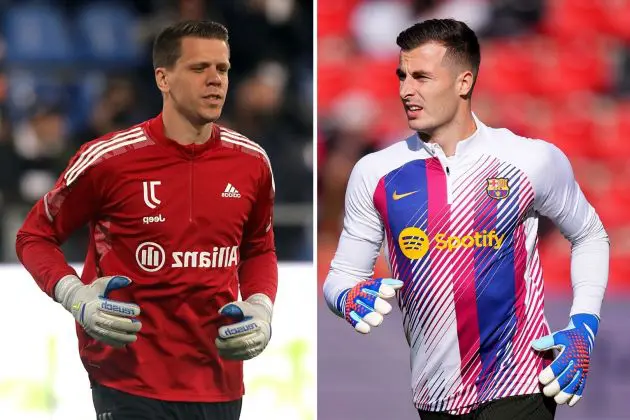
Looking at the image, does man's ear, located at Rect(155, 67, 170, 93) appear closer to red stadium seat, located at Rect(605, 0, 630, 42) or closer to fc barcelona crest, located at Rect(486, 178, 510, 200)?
fc barcelona crest, located at Rect(486, 178, 510, 200)

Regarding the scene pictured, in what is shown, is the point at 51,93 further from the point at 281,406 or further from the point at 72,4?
the point at 281,406

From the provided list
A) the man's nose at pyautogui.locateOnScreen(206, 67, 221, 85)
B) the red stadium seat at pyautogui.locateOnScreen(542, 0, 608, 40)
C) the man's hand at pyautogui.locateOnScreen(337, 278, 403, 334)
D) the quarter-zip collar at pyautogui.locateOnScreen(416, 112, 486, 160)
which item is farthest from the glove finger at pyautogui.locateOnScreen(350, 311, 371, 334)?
the red stadium seat at pyautogui.locateOnScreen(542, 0, 608, 40)

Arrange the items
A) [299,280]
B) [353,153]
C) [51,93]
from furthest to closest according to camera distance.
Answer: [353,153], [51,93], [299,280]

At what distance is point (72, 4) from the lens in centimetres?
1034

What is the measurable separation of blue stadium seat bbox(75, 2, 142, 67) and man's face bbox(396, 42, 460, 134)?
6.20 meters

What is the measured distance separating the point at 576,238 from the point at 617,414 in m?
3.54

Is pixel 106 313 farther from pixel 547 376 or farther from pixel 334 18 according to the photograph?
pixel 334 18

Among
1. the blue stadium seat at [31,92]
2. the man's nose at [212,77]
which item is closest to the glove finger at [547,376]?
the man's nose at [212,77]

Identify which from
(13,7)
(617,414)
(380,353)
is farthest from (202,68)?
(13,7)

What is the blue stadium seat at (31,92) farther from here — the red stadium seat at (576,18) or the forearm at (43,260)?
the red stadium seat at (576,18)

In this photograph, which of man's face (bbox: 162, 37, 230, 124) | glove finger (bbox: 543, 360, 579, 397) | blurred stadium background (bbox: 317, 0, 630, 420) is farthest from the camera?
blurred stadium background (bbox: 317, 0, 630, 420)

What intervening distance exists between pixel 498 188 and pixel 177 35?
1219 mm

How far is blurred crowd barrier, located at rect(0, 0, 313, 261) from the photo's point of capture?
8281 mm

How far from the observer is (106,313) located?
11.8 ft
